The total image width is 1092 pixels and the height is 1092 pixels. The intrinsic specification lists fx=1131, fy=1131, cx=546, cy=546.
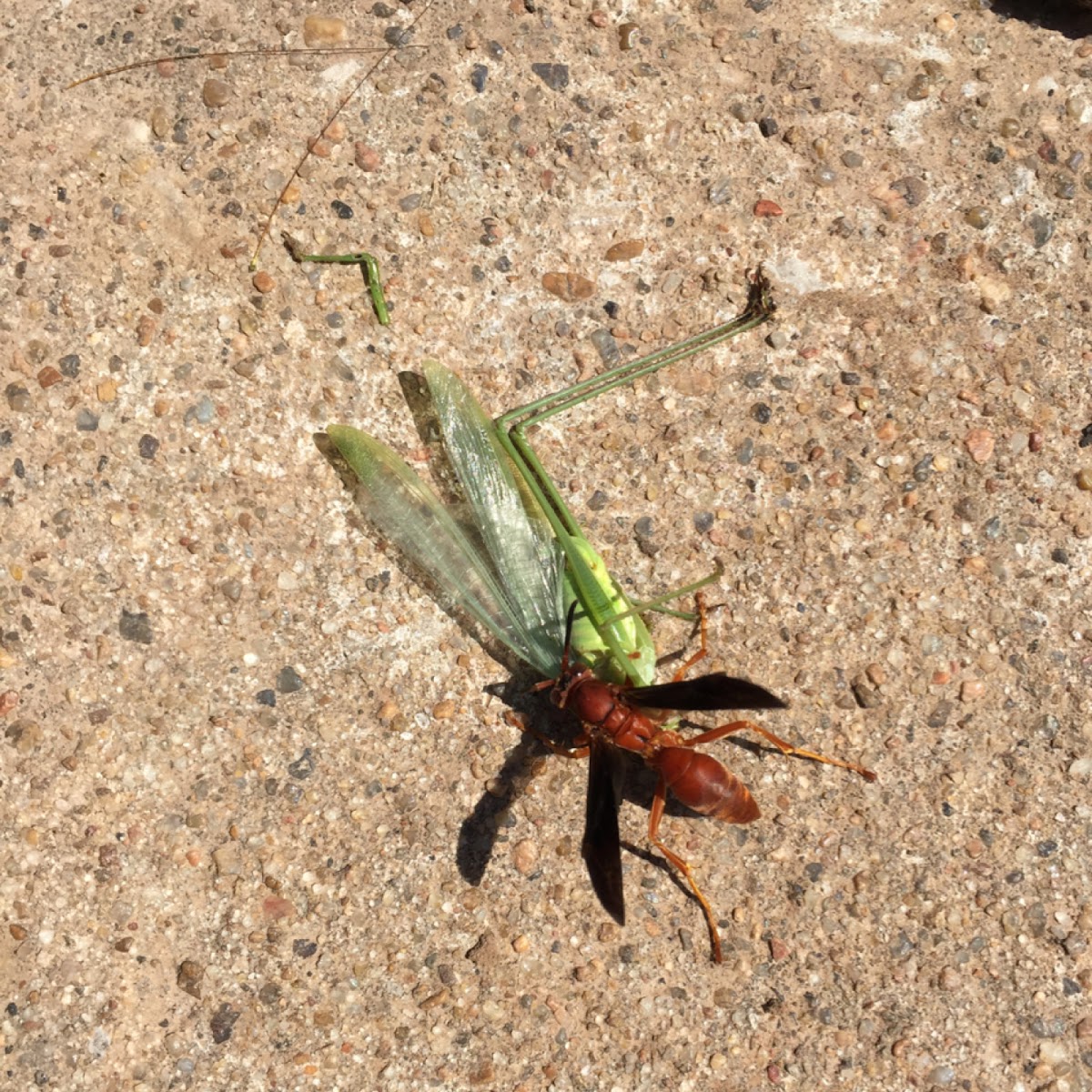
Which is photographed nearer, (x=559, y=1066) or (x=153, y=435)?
(x=559, y=1066)

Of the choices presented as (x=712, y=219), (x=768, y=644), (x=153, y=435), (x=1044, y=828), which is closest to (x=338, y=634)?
(x=153, y=435)

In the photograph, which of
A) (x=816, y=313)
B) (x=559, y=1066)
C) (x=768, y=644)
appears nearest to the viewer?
(x=559, y=1066)

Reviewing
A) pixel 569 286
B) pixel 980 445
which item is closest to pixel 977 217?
pixel 980 445

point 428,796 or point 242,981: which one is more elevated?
point 428,796

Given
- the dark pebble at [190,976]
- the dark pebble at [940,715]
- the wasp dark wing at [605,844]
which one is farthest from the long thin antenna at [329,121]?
the dark pebble at [940,715]

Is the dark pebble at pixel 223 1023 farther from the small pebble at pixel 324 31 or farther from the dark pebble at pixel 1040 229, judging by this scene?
the dark pebble at pixel 1040 229

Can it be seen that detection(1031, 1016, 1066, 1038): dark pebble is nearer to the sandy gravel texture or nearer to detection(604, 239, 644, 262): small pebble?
the sandy gravel texture

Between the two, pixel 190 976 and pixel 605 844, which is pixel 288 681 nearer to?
pixel 190 976

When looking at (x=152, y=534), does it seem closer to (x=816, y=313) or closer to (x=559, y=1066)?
(x=559, y=1066)
